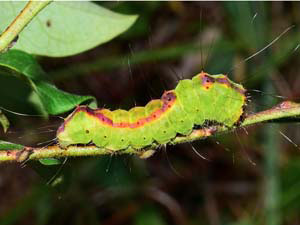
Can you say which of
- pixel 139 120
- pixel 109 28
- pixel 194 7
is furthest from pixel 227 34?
pixel 139 120

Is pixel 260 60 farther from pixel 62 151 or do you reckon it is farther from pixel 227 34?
pixel 62 151

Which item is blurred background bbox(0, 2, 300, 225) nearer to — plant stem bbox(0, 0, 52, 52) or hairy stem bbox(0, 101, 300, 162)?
hairy stem bbox(0, 101, 300, 162)

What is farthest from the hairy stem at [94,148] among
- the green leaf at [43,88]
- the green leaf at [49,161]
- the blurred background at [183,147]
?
the blurred background at [183,147]

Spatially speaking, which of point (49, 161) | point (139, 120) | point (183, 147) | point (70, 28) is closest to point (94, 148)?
point (49, 161)

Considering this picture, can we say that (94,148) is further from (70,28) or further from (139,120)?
(70,28)

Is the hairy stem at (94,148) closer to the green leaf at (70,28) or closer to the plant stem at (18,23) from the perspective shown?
the plant stem at (18,23)

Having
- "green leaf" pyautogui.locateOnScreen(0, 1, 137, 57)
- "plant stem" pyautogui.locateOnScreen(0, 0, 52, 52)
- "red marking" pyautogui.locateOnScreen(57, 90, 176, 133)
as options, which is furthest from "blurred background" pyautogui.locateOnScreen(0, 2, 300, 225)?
"plant stem" pyautogui.locateOnScreen(0, 0, 52, 52)
